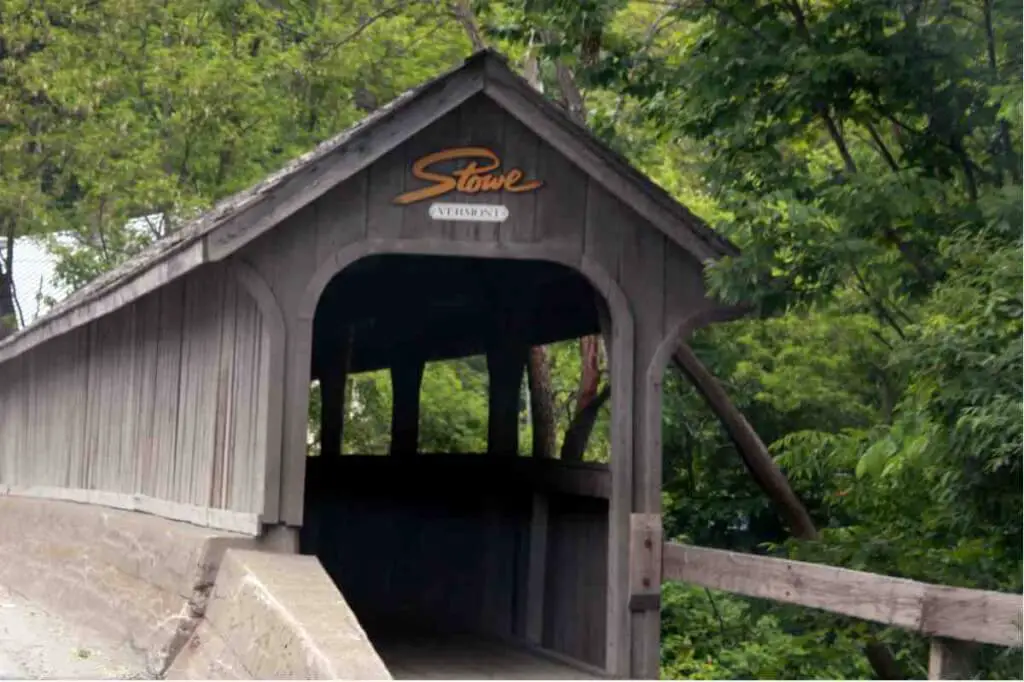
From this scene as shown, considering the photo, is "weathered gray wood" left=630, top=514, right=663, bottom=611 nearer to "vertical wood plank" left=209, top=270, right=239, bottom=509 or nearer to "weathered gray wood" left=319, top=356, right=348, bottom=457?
"vertical wood plank" left=209, top=270, right=239, bottom=509

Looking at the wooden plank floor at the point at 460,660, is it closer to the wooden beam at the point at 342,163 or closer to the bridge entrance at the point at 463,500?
the bridge entrance at the point at 463,500

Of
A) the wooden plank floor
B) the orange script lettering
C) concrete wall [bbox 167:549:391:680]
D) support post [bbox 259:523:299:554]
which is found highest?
the orange script lettering

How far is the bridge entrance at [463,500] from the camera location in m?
11.1

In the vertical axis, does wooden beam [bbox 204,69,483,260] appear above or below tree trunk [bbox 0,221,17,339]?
below

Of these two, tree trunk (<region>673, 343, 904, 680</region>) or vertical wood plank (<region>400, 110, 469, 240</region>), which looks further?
tree trunk (<region>673, 343, 904, 680</region>)

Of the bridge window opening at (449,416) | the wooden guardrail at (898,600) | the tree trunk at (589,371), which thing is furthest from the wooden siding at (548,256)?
the bridge window opening at (449,416)

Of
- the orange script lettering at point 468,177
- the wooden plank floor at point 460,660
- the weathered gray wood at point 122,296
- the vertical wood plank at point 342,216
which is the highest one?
the orange script lettering at point 468,177

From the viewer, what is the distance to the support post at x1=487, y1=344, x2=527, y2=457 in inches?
507

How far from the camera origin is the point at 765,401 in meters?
17.2

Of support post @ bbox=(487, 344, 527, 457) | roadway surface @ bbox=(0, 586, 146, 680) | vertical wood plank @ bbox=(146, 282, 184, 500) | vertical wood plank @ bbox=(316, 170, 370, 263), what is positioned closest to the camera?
vertical wood plank @ bbox=(316, 170, 370, 263)

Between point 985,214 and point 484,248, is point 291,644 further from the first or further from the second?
point 985,214

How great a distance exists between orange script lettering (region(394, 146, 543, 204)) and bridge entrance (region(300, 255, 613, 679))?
1.03 meters

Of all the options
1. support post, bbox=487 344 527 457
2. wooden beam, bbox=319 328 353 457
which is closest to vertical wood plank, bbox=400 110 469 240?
support post, bbox=487 344 527 457

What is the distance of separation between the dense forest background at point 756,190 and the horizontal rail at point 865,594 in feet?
2.67
